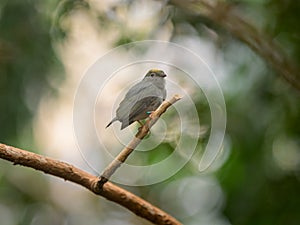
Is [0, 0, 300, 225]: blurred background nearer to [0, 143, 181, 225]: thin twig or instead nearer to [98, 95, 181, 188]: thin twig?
[0, 143, 181, 225]: thin twig

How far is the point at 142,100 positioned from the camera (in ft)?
1.97

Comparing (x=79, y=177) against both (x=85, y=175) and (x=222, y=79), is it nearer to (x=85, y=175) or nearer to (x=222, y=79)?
(x=85, y=175)

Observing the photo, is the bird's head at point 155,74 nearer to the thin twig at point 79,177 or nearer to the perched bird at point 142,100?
the perched bird at point 142,100

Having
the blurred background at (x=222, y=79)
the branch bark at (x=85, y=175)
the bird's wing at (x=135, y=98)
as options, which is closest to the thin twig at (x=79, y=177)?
the branch bark at (x=85, y=175)

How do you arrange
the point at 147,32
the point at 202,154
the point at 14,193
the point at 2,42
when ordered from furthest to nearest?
the point at 14,193 → the point at 2,42 → the point at 147,32 → the point at 202,154

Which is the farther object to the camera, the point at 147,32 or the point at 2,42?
the point at 2,42

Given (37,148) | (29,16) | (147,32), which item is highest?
(147,32)

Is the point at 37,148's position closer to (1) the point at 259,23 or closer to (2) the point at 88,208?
(2) the point at 88,208

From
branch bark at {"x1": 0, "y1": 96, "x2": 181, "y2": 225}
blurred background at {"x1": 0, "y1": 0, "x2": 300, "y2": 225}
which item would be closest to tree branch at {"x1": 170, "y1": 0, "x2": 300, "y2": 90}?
blurred background at {"x1": 0, "y1": 0, "x2": 300, "y2": 225}

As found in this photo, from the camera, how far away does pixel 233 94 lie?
48.8 inches

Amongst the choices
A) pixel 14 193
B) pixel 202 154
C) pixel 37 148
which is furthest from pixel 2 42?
pixel 202 154

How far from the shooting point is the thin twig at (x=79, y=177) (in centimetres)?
67

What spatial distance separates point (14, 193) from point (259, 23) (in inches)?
24.6

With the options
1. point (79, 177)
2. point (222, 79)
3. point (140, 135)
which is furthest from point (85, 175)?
point (222, 79)
